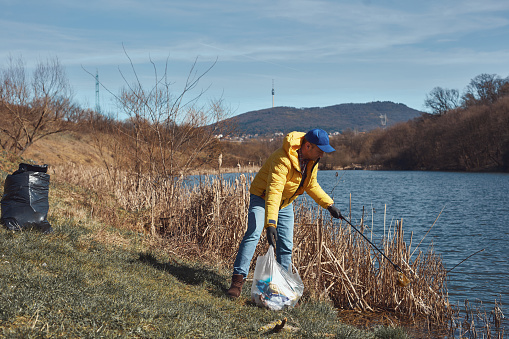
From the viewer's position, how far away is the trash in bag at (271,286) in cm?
441

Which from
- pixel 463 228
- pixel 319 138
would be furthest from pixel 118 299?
pixel 463 228

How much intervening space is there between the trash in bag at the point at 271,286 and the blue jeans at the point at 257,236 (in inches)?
6.7

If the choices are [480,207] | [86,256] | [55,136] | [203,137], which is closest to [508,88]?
[480,207]

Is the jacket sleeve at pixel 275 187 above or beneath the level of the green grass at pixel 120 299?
above

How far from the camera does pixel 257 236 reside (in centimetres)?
457

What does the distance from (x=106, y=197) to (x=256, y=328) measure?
8.64 m

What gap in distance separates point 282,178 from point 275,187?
0.40 ft

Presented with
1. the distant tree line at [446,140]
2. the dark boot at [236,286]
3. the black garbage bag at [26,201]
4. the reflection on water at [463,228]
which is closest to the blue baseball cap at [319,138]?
the dark boot at [236,286]

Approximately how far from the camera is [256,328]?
3.78 m

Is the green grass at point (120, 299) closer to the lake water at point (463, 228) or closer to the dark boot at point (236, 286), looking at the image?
the dark boot at point (236, 286)

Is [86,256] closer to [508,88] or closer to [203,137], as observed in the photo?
[203,137]

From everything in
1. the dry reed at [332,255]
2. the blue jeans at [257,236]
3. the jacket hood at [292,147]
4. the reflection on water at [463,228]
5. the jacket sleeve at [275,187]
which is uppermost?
the jacket hood at [292,147]

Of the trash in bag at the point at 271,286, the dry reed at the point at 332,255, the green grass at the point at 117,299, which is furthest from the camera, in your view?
the dry reed at the point at 332,255

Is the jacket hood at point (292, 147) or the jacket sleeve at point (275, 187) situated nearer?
the jacket sleeve at point (275, 187)
